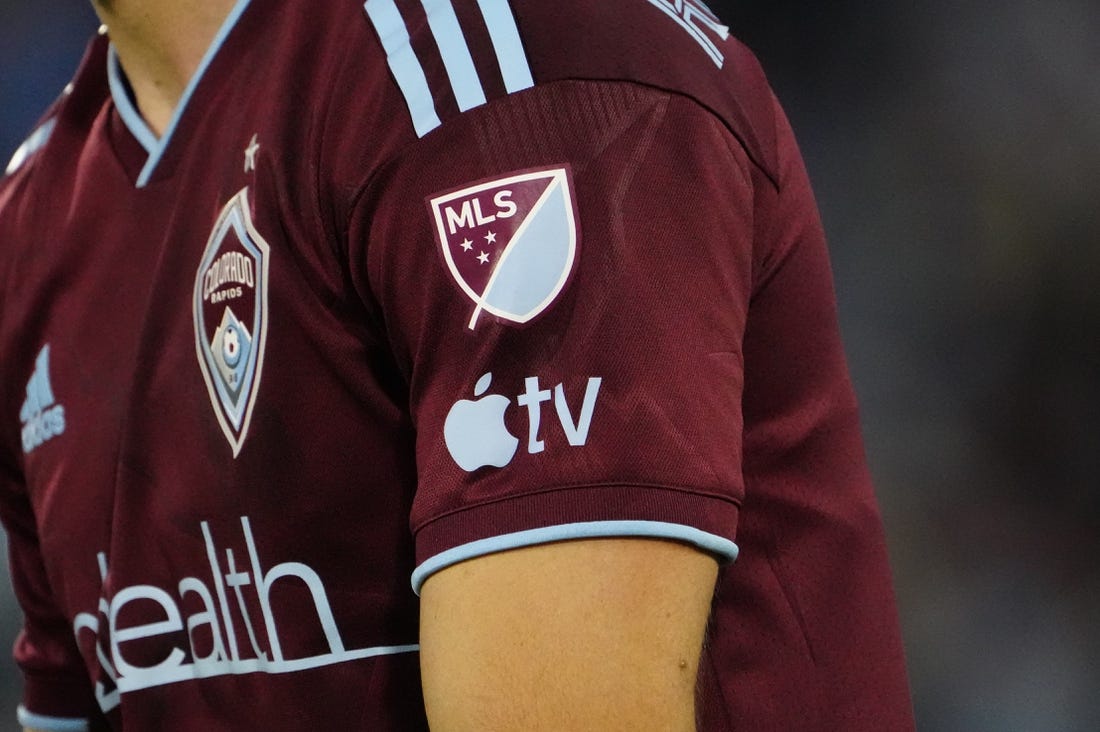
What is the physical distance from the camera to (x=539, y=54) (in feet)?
2.38

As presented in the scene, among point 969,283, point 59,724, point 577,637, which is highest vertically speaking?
A: point 577,637

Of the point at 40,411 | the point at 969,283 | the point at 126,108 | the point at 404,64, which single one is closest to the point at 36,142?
the point at 126,108

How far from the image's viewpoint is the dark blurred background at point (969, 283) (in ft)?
8.80

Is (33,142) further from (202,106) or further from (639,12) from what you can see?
(639,12)

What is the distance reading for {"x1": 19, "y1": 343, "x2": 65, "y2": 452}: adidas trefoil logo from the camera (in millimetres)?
1004

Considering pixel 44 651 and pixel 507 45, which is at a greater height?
pixel 507 45

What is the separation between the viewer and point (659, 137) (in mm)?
700

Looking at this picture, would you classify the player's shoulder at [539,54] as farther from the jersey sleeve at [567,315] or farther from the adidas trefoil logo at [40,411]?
the adidas trefoil logo at [40,411]

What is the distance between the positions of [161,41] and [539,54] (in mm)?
442

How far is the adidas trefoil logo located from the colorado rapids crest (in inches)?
8.2

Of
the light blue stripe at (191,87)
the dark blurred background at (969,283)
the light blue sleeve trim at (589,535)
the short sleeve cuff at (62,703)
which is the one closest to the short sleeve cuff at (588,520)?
the light blue sleeve trim at (589,535)

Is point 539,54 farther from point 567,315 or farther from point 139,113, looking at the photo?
point 139,113

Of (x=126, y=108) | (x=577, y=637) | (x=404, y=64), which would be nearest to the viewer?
(x=577, y=637)

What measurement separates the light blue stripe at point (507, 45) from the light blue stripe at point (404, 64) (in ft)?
0.14
